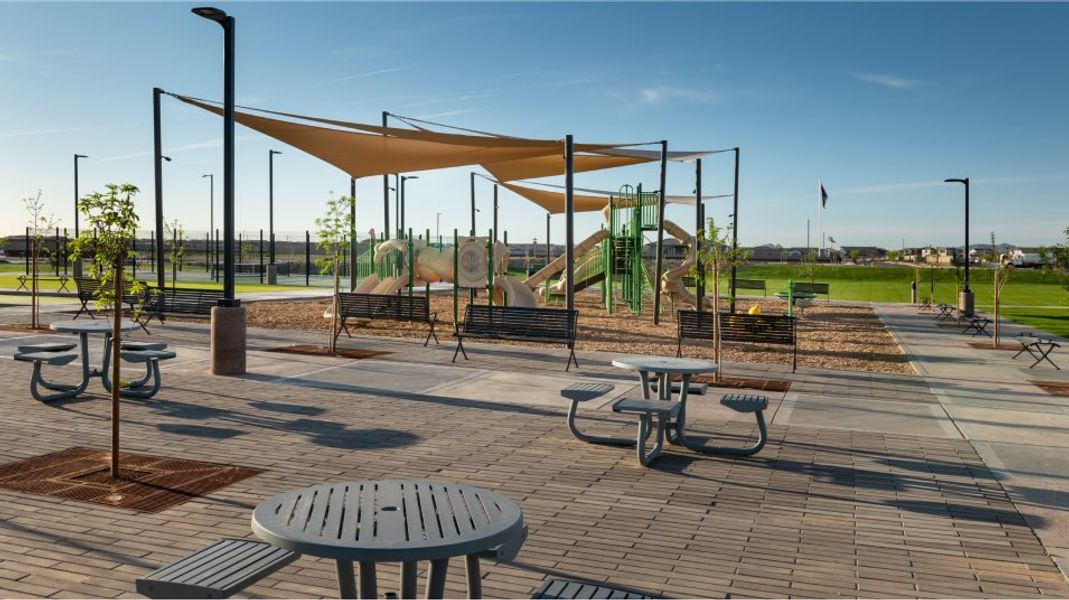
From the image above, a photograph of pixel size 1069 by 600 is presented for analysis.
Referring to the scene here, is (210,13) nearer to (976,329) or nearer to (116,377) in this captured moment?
(116,377)

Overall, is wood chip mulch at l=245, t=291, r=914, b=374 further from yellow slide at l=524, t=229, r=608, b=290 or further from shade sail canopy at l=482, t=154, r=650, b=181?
shade sail canopy at l=482, t=154, r=650, b=181

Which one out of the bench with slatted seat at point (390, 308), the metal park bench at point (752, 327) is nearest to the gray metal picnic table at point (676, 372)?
the metal park bench at point (752, 327)

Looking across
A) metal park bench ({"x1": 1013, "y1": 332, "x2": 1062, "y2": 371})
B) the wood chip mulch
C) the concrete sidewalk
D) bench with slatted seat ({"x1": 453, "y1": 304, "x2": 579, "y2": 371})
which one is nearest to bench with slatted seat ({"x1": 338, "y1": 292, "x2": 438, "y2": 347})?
the wood chip mulch

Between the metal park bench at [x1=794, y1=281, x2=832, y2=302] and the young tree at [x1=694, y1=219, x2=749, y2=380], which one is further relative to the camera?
the metal park bench at [x1=794, y1=281, x2=832, y2=302]

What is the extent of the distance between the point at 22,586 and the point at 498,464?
11.5 ft

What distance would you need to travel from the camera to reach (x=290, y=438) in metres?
7.74

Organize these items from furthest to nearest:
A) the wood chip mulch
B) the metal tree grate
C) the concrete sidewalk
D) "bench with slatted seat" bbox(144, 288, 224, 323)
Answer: "bench with slatted seat" bbox(144, 288, 224, 323), the wood chip mulch, the concrete sidewalk, the metal tree grate

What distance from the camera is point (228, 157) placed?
11609mm

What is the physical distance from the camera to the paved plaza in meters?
4.62

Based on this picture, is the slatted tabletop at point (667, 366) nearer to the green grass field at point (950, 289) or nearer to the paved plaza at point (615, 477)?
the paved plaza at point (615, 477)

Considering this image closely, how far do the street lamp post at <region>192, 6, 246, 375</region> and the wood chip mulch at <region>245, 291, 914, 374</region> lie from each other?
14.3 feet

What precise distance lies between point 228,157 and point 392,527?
31.6 feet

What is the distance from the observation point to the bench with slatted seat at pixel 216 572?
3.12 metres

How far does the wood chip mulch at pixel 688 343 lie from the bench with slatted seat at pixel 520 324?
1725 mm
